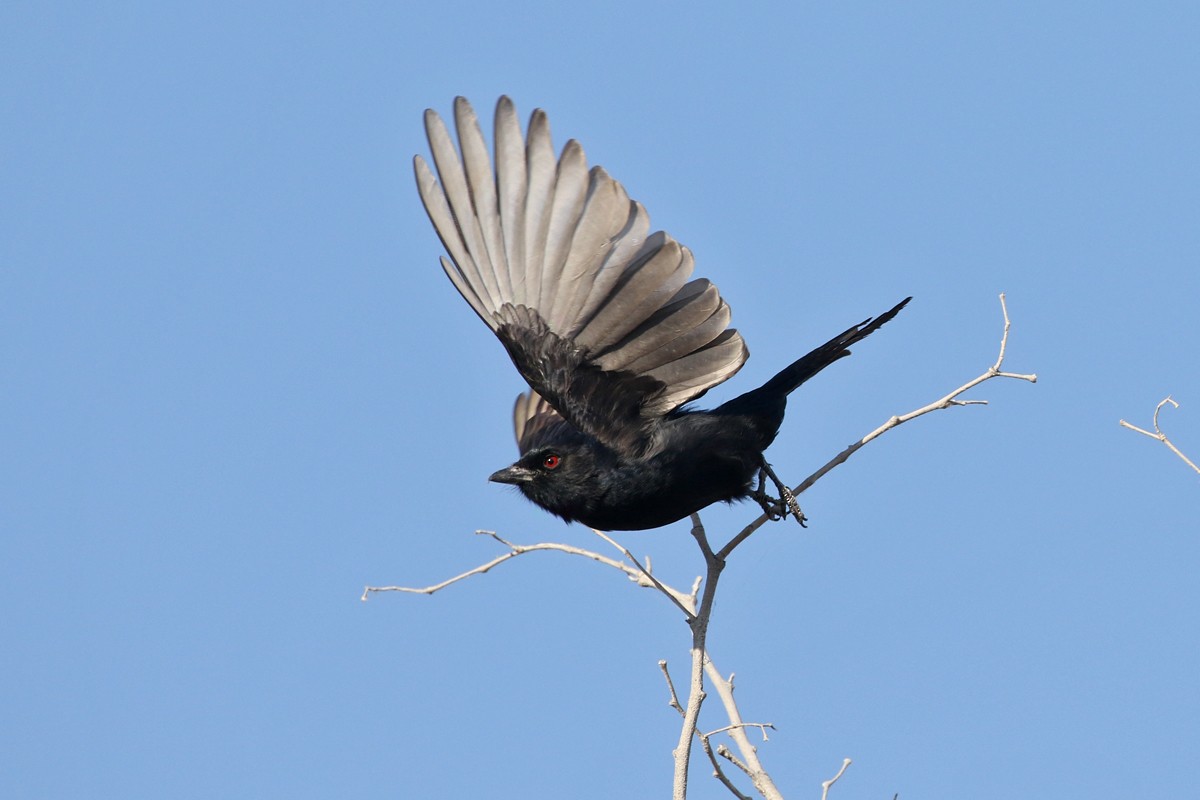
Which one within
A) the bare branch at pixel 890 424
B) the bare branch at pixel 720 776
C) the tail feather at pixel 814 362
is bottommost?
the bare branch at pixel 720 776

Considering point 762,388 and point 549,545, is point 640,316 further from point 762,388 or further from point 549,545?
point 549,545

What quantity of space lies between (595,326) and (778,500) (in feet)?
3.55

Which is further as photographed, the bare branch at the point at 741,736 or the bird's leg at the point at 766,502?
the bird's leg at the point at 766,502

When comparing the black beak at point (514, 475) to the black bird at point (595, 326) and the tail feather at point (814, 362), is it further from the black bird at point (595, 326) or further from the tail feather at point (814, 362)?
the tail feather at point (814, 362)

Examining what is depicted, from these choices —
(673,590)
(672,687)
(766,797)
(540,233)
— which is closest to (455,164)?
(540,233)

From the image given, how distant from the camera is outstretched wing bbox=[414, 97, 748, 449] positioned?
17.4 ft

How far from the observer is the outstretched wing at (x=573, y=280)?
5.32m

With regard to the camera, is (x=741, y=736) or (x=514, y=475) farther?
(x=514, y=475)

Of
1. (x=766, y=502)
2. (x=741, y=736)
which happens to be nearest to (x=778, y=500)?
(x=766, y=502)

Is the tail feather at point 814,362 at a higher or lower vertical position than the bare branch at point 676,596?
higher

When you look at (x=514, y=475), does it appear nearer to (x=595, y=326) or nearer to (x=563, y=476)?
(x=563, y=476)

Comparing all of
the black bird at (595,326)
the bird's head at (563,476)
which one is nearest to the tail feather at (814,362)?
the black bird at (595,326)

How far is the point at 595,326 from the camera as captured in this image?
5645mm

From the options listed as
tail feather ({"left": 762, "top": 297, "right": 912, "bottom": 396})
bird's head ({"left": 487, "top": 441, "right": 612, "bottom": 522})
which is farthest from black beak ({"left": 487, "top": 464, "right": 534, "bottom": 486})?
tail feather ({"left": 762, "top": 297, "right": 912, "bottom": 396})
